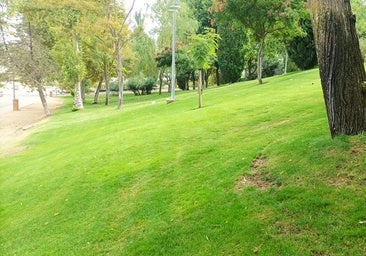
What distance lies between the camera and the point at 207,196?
16.0 feet

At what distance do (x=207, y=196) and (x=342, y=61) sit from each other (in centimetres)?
259

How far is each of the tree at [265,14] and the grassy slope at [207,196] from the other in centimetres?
947

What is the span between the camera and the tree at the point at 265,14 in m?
16.9

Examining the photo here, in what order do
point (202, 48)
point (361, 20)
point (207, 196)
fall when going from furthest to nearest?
1. point (361, 20)
2. point (202, 48)
3. point (207, 196)

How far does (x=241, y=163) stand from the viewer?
18.5ft

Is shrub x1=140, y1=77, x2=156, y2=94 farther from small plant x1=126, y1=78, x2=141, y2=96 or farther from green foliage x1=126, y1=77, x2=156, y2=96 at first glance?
small plant x1=126, y1=78, x2=141, y2=96

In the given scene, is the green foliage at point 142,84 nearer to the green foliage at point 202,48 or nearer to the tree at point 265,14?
the tree at point 265,14

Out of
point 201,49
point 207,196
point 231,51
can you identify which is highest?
point 231,51

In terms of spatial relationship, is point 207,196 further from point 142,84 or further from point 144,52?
point 142,84

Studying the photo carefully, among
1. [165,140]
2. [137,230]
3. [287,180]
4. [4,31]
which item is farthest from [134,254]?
[4,31]

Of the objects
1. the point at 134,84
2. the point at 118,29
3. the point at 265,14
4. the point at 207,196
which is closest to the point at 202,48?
the point at 265,14

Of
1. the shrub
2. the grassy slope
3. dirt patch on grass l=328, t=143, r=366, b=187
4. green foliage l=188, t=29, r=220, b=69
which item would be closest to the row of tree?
green foliage l=188, t=29, r=220, b=69

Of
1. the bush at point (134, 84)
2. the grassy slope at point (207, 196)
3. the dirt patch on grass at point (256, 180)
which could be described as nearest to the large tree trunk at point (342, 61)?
the grassy slope at point (207, 196)

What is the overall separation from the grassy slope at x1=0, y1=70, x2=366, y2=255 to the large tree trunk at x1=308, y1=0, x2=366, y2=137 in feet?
1.29
